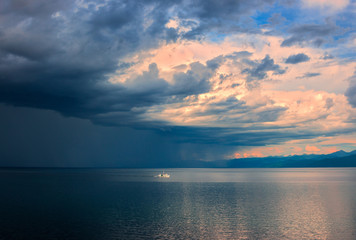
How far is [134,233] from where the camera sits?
2370 inches

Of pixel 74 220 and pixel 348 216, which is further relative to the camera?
pixel 348 216

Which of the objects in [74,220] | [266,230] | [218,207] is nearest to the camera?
[266,230]

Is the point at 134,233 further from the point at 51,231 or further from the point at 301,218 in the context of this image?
the point at 301,218

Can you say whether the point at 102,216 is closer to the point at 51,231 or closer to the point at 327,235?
the point at 51,231

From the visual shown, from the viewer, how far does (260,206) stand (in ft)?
322

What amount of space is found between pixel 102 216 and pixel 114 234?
19445 millimetres

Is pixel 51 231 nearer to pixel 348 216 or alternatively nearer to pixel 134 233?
pixel 134 233

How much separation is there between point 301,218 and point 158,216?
3601cm

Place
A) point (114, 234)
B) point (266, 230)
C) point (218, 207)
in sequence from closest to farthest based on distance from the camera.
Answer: point (114, 234) < point (266, 230) < point (218, 207)

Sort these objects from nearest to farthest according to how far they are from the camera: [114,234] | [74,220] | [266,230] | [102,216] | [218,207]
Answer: [114,234] < [266,230] < [74,220] < [102,216] < [218,207]

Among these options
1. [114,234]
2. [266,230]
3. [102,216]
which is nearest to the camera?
[114,234]

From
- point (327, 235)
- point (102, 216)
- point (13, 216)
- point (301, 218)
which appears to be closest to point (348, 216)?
point (301, 218)

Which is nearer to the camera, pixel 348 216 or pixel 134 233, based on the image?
pixel 134 233

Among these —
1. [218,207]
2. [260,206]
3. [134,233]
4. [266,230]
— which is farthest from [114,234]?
[260,206]
